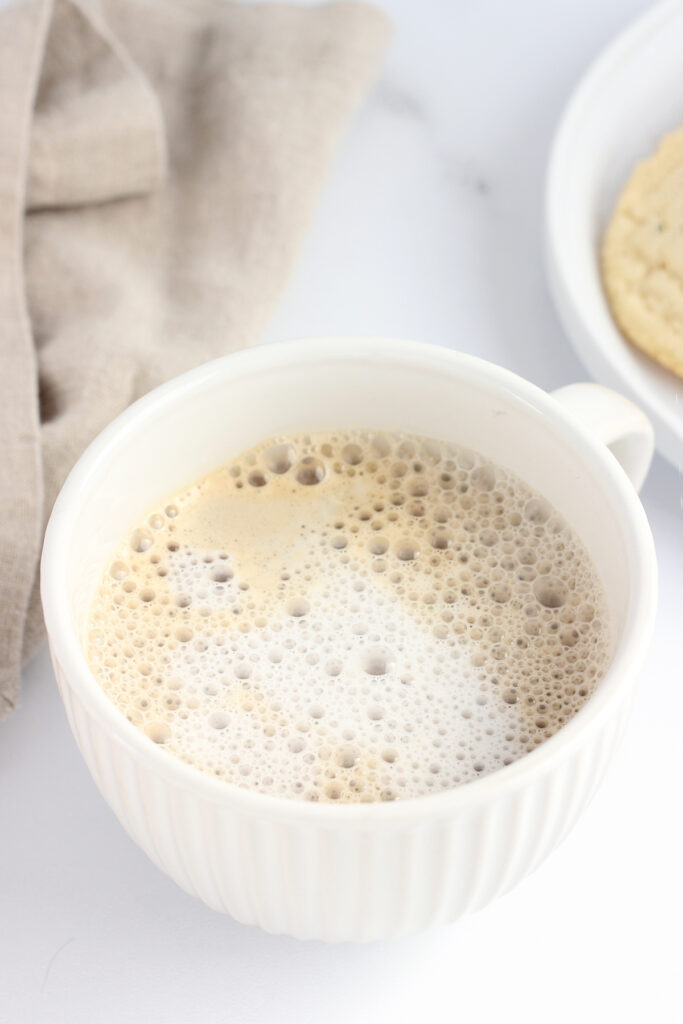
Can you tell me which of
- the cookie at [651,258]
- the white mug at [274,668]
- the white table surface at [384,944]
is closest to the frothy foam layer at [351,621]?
the white mug at [274,668]

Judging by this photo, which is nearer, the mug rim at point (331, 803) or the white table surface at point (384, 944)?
the mug rim at point (331, 803)

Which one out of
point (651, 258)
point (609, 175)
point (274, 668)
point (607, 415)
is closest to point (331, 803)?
point (274, 668)

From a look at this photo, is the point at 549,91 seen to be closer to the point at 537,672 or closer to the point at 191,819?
the point at 537,672

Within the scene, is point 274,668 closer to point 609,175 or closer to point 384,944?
point 384,944

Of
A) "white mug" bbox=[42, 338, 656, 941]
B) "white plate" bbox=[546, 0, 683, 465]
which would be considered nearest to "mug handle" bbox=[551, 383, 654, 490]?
"white mug" bbox=[42, 338, 656, 941]

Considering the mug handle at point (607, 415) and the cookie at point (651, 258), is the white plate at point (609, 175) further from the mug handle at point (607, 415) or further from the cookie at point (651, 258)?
the mug handle at point (607, 415)

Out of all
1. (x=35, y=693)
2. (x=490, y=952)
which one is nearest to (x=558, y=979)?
(x=490, y=952)
